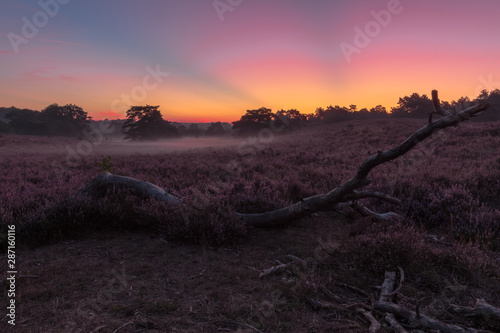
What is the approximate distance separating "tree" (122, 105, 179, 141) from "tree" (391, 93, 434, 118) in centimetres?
4886

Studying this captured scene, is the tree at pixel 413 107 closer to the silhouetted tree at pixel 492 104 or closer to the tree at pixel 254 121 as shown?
the silhouetted tree at pixel 492 104

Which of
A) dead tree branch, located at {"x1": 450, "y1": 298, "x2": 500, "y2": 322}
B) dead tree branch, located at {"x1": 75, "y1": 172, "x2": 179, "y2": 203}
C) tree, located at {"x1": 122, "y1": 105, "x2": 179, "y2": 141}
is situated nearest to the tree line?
tree, located at {"x1": 122, "y1": 105, "x2": 179, "y2": 141}

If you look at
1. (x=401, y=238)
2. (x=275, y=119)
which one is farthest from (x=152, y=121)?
(x=401, y=238)

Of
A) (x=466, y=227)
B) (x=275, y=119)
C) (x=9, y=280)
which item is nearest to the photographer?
(x=9, y=280)

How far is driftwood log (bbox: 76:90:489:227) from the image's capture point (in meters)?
3.67

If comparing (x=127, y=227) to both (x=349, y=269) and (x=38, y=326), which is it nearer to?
(x=38, y=326)

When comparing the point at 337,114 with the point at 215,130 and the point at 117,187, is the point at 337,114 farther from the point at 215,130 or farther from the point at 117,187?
the point at 117,187

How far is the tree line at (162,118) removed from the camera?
5400cm

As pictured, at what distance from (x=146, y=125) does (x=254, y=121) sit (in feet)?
77.5

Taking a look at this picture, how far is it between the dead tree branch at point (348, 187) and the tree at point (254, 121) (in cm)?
5447

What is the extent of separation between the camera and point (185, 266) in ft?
12.5

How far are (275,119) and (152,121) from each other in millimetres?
27165

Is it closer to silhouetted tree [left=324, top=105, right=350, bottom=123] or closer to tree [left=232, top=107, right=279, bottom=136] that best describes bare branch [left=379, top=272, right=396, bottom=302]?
silhouetted tree [left=324, top=105, right=350, bottom=123]

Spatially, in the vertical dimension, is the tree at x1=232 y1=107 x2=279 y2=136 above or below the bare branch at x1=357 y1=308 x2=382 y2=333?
above
